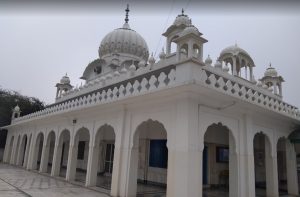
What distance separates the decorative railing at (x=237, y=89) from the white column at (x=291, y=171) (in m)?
1.23

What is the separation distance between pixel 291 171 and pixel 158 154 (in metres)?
4.72

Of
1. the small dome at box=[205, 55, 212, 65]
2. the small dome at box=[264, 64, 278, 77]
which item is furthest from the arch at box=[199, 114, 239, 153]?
the small dome at box=[264, 64, 278, 77]

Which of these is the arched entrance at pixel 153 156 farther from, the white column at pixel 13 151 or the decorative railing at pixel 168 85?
the white column at pixel 13 151

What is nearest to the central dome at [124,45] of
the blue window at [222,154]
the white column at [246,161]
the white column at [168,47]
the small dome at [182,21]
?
the white column at [168,47]

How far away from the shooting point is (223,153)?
10.5 meters

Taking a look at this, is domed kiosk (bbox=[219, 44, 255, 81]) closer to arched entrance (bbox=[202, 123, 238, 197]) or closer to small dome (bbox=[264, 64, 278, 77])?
small dome (bbox=[264, 64, 278, 77])

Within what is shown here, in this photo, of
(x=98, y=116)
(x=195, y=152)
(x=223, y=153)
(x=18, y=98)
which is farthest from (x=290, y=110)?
(x=18, y=98)

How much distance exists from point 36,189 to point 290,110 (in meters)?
8.67

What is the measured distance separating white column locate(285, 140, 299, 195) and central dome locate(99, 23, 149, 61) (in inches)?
338

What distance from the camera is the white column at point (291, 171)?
30.5ft

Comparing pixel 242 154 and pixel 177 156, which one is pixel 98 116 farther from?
pixel 242 154

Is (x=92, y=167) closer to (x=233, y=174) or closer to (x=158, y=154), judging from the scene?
(x=158, y=154)

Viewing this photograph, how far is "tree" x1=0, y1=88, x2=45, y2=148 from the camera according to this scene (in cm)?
1967

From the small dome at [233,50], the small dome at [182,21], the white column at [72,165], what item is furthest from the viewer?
the small dome at [233,50]
